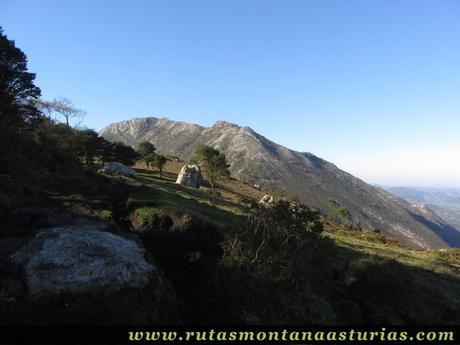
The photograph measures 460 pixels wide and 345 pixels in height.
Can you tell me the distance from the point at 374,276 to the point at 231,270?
10.7 meters

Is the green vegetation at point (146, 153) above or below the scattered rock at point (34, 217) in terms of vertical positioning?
above

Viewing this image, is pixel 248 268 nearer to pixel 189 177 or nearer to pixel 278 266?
pixel 278 266

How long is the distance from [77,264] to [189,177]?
65.6 meters

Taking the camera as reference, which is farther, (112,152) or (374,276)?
(112,152)

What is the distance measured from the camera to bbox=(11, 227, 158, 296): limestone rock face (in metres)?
14.1

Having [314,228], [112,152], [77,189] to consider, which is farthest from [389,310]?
[112,152]

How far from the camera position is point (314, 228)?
2373cm

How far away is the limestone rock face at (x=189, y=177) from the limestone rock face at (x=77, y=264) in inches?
2409

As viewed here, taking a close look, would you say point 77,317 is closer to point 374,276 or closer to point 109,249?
point 109,249

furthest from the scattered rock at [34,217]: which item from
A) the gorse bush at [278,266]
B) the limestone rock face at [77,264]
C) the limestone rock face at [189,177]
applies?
the limestone rock face at [189,177]

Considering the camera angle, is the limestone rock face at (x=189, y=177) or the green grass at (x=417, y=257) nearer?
the green grass at (x=417, y=257)

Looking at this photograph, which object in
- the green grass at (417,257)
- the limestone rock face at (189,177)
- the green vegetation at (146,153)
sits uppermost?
the green vegetation at (146,153)

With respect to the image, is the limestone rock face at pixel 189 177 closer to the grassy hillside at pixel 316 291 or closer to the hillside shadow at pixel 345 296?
the grassy hillside at pixel 316 291

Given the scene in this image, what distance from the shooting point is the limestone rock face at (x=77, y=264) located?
14.1 m
